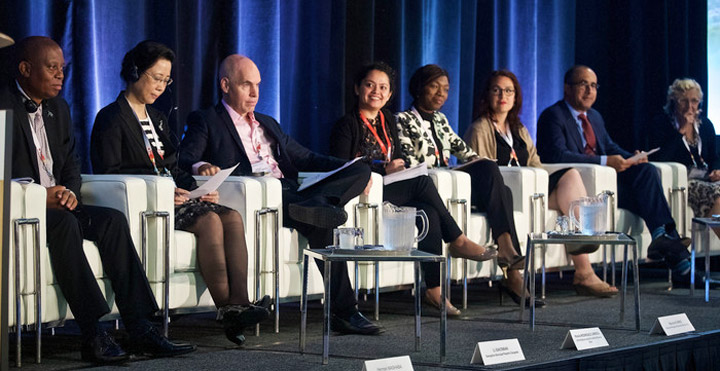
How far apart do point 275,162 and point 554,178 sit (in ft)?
4.98

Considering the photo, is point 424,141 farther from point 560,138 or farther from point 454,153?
point 560,138

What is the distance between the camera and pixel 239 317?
3.27 m

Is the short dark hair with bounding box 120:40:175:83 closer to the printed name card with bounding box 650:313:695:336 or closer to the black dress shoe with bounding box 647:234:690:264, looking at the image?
the printed name card with bounding box 650:313:695:336

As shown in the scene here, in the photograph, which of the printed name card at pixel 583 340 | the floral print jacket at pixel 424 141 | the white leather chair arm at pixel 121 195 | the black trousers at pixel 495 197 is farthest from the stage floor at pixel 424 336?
the floral print jacket at pixel 424 141

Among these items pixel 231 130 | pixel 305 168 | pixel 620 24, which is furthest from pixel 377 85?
pixel 620 24

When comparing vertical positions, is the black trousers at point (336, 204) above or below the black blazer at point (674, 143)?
below

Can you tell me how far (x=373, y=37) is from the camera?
5422 mm

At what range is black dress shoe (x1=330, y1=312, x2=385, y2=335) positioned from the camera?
3.59 meters

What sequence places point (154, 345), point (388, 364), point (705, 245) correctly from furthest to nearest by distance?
point (705, 245)
point (154, 345)
point (388, 364)

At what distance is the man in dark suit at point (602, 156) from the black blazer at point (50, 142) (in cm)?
278

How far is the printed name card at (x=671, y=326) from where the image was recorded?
3.56 metres

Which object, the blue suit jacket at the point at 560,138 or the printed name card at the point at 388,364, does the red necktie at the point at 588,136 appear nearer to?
the blue suit jacket at the point at 560,138

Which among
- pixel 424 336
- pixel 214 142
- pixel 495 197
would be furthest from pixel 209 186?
pixel 495 197

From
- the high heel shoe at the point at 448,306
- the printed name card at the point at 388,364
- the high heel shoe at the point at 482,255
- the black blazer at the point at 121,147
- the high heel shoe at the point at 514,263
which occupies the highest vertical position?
the black blazer at the point at 121,147
